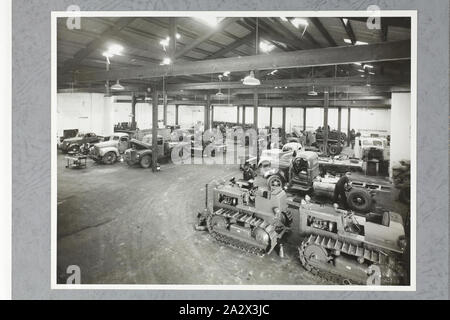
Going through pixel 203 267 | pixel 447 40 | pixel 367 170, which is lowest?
pixel 203 267

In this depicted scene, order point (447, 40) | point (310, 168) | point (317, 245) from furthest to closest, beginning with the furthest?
1. point (310, 168)
2. point (317, 245)
3. point (447, 40)

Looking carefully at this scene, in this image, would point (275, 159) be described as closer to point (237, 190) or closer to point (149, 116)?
point (237, 190)

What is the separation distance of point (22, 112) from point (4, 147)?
1.56 feet

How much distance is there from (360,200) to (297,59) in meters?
4.34

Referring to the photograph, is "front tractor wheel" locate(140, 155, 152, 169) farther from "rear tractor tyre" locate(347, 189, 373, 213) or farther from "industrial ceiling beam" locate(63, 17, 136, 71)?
"rear tractor tyre" locate(347, 189, 373, 213)

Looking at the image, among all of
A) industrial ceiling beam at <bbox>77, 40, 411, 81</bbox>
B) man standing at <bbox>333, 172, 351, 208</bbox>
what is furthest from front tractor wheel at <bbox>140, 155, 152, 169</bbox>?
man standing at <bbox>333, 172, 351, 208</bbox>

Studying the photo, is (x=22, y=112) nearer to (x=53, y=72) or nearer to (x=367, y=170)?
(x=53, y=72)

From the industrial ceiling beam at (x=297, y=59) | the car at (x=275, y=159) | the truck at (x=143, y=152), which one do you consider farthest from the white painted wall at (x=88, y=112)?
the car at (x=275, y=159)

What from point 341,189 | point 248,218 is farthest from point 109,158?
point 341,189

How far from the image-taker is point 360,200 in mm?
7137

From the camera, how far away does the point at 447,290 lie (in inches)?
124

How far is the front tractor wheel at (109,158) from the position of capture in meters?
13.0

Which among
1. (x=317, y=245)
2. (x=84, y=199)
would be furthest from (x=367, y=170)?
(x=84, y=199)

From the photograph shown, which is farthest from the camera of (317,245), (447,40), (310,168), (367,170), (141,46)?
(367,170)
